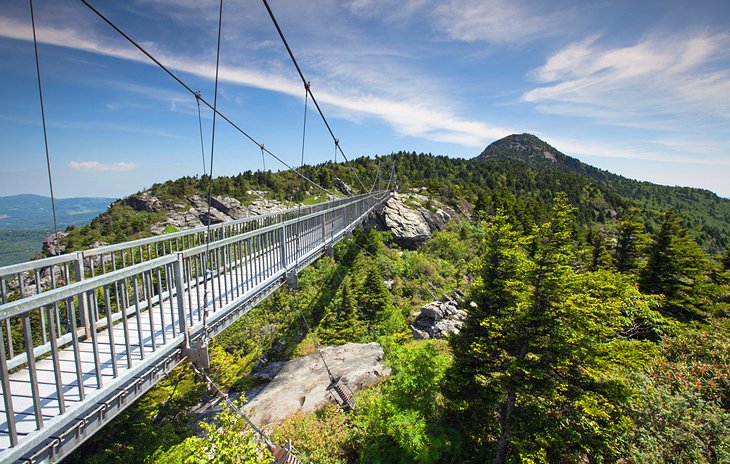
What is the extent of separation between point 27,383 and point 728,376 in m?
14.0

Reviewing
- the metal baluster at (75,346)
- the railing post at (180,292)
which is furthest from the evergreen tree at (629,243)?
the metal baluster at (75,346)

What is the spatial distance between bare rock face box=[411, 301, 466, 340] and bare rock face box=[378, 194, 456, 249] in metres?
13.8

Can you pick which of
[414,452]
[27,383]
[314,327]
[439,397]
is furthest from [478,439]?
[314,327]

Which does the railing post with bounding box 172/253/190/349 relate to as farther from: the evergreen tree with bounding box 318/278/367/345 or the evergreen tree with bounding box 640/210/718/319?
the evergreen tree with bounding box 640/210/718/319

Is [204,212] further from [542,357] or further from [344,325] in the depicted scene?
[542,357]

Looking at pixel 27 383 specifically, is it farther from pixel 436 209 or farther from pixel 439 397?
pixel 436 209

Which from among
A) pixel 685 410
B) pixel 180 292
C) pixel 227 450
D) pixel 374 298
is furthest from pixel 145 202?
pixel 685 410

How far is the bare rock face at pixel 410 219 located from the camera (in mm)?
35281

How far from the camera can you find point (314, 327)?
70.7 feet

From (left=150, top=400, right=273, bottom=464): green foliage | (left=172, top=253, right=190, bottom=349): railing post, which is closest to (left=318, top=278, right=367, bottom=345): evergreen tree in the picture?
(left=150, top=400, right=273, bottom=464): green foliage

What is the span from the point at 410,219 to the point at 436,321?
18147 mm

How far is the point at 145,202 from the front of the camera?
5797 centimetres

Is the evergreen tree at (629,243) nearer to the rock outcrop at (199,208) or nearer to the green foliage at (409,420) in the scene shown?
the green foliage at (409,420)

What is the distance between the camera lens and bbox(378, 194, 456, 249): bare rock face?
35.3 meters
